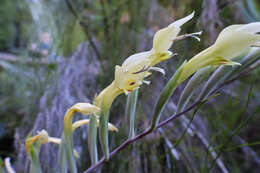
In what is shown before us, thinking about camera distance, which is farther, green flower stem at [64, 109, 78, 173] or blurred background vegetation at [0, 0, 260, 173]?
blurred background vegetation at [0, 0, 260, 173]

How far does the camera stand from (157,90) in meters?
0.60

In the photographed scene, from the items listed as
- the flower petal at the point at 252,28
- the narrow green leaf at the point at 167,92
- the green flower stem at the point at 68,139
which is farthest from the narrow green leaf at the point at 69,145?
the flower petal at the point at 252,28

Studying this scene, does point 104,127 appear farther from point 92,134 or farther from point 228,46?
point 228,46

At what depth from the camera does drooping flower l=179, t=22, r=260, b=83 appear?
0.20 m

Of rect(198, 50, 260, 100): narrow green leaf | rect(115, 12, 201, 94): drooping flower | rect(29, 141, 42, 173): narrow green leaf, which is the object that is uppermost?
rect(115, 12, 201, 94): drooping flower

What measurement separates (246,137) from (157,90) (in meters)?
0.49

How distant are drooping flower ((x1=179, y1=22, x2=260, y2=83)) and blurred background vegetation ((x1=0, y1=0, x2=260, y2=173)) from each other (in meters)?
0.09

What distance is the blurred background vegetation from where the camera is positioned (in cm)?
44

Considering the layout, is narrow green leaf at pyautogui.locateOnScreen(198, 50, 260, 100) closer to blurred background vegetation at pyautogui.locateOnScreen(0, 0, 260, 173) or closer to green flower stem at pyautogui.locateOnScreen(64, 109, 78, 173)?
blurred background vegetation at pyautogui.locateOnScreen(0, 0, 260, 173)

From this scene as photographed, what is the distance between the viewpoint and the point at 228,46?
0.70 ft

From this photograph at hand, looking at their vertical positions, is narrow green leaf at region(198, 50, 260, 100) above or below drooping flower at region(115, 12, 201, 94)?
below

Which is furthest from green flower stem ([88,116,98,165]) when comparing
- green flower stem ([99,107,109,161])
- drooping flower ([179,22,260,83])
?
drooping flower ([179,22,260,83])

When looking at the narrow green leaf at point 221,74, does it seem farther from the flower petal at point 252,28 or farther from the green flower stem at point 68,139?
the green flower stem at point 68,139

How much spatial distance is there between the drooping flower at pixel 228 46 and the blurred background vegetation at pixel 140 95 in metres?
0.09
